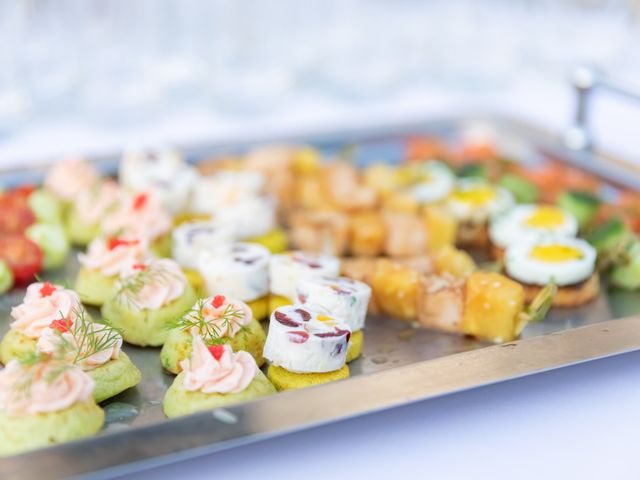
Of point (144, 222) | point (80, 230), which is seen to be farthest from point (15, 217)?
point (144, 222)

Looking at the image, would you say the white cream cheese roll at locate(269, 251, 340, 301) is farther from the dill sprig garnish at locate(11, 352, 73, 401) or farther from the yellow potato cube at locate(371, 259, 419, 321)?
the dill sprig garnish at locate(11, 352, 73, 401)

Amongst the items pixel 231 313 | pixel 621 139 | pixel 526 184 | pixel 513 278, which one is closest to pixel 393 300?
pixel 513 278

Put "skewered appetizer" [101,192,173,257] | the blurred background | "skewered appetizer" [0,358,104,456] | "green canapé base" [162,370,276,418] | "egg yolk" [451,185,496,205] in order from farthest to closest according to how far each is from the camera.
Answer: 1. the blurred background
2. "egg yolk" [451,185,496,205]
3. "skewered appetizer" [101,192,173,257]
4. "green canapé base" [162,370,276,418]
5. "skewered appetizer" [0,358,104,456]

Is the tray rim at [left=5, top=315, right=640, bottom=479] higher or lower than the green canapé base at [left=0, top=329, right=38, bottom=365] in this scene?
higher

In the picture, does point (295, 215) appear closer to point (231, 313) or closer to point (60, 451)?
point (231, 313)

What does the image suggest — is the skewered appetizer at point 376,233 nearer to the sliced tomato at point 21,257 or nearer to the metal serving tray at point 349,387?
the metal serving tray at point 349,387

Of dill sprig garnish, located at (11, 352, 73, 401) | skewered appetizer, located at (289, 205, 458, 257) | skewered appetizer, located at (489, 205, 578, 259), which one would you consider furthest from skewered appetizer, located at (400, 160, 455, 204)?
dill sprig garnish, located at (11, 352, 73, 401)

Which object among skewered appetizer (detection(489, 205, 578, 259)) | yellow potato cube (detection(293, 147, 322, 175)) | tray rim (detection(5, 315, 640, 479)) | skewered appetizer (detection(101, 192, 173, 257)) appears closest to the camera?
tray rim (detection(5, 315, 640, 479))
